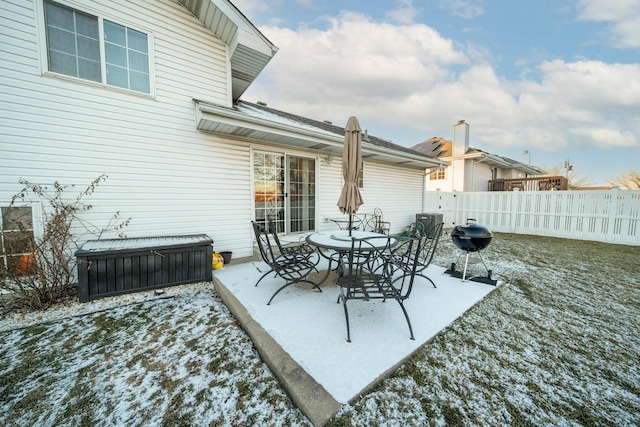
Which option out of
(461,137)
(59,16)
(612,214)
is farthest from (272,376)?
(461,137)

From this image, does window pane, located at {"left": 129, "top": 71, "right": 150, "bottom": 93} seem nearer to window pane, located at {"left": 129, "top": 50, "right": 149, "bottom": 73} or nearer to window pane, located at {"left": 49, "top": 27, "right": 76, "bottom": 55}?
window pane, located at {"left": 129, "top": 50, "right": 149, "bottom": 73}

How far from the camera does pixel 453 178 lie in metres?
13.7

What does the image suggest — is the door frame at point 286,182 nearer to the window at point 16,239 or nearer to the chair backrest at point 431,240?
the chair backrest at point 431,240

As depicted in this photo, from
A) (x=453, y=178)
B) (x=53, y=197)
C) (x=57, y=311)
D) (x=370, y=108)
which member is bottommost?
(x=57, y=311)

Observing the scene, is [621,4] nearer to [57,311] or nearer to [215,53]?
[215,53]

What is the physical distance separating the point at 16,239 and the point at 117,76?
2.82 m

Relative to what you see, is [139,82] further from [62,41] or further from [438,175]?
[438,175]

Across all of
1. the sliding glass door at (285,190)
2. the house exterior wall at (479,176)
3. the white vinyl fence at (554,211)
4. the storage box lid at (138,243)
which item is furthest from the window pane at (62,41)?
the house exterior wall at (479,176)

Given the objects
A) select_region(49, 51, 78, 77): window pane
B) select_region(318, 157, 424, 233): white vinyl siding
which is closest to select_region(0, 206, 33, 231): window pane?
select_region(49, 51, 78, 77): window pane

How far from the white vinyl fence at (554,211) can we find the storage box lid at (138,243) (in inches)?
357

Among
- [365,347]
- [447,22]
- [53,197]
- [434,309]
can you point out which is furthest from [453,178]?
[53,197]

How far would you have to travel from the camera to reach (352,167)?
11.1 ft

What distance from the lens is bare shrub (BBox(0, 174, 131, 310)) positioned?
3021 mm

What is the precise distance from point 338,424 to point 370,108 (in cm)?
1488
